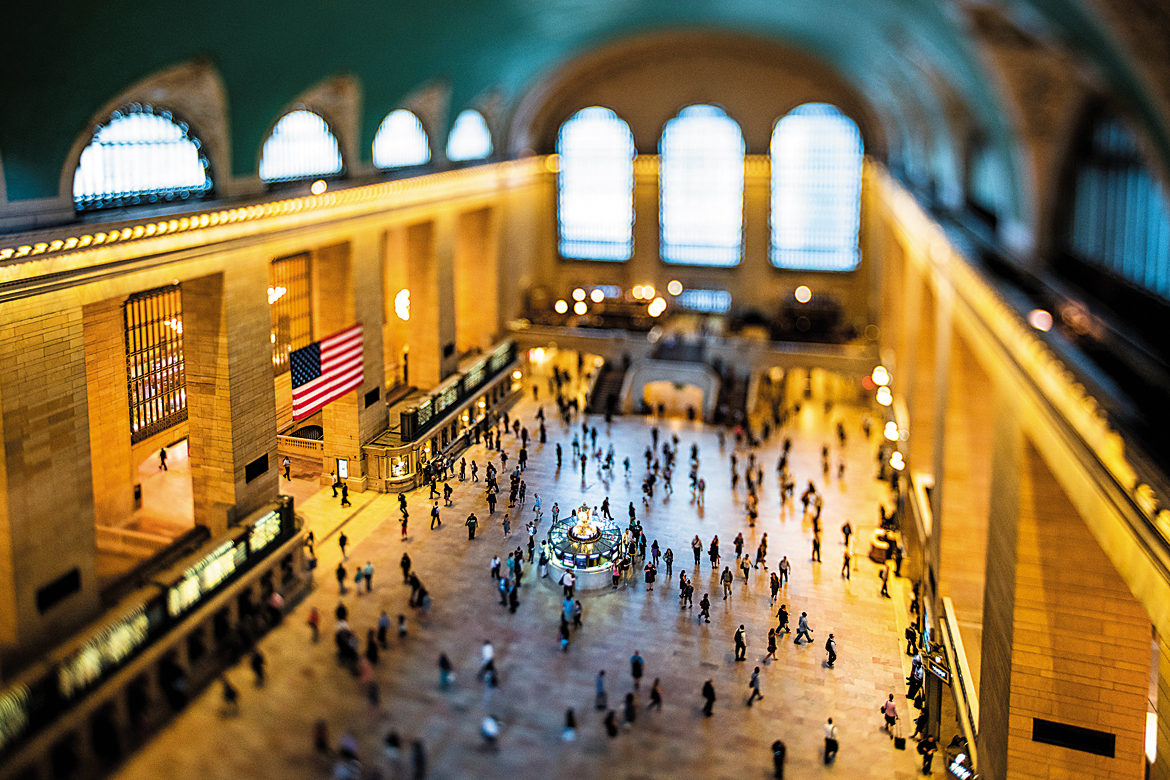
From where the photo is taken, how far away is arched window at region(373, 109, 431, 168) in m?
27.0

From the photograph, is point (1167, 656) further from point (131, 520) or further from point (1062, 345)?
point (131, 520)

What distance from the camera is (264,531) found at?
1794cm

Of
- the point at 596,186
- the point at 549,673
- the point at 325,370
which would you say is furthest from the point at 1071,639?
the point at 596,186

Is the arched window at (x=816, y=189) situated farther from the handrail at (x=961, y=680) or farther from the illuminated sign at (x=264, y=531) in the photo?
the illuminated sign at (x=264, y=531)

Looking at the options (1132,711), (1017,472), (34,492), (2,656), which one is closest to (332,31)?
(34,492)

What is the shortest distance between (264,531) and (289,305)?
913 cm

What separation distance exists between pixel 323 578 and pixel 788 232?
2747cm

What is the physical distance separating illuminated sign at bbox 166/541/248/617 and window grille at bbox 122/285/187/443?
5251 millimetres

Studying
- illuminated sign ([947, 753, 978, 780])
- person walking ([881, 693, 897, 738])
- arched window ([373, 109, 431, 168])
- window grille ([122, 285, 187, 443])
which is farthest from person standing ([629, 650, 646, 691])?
arched window ([373, 109, 431, 168])

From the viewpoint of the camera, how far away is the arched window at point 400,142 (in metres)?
27.0

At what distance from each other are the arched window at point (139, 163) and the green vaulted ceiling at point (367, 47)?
30.8 inches

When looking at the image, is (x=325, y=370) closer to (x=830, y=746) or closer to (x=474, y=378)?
(x=474, y=378)

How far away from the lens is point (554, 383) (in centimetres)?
3509

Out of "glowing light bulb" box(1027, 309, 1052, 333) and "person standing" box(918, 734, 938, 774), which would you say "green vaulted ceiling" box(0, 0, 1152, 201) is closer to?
"glowing light bulb" box(1027, 309, 1052, 333)
